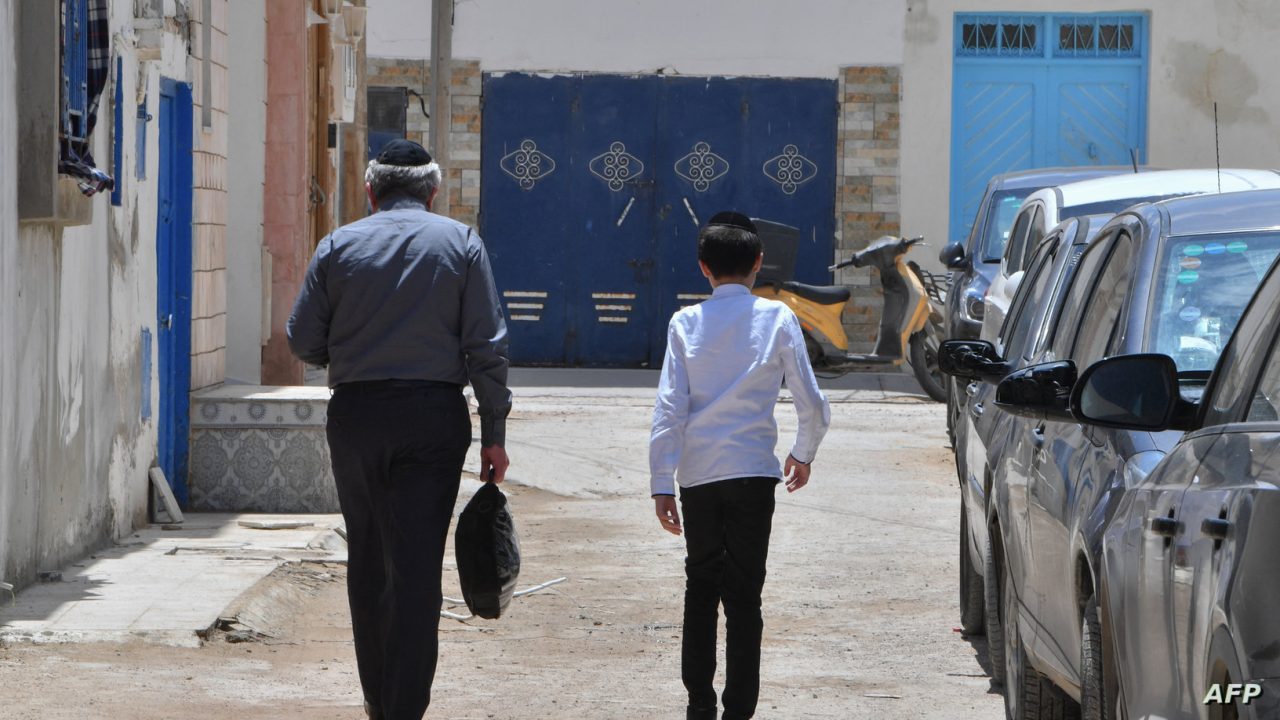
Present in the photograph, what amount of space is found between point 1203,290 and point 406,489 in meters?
2.29

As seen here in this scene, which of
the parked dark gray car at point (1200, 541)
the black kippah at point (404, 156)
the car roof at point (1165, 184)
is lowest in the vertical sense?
the parked dark gray car at point (1200, 541)

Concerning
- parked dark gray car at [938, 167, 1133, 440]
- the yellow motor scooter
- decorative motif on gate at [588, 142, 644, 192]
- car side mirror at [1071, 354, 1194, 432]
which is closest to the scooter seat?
the yellow motor scooter

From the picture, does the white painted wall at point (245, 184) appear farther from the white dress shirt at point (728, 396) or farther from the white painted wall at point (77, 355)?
the white dress shirt at point (728, 396)

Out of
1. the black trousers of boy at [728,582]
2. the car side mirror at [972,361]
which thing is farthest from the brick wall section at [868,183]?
the black trousers of boy at [728,582]

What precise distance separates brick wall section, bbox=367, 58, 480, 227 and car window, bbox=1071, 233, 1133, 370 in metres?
15.4

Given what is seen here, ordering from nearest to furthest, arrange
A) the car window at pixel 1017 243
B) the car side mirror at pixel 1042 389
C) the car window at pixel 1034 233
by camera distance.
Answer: the car side mirror at pixel 1042 389
the car window at pixel 1034 233
the car window at pixel 1017 243

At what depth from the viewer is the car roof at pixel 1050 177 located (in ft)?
48.3

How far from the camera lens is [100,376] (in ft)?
30.3

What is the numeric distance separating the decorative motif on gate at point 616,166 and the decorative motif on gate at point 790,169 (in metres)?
1.39

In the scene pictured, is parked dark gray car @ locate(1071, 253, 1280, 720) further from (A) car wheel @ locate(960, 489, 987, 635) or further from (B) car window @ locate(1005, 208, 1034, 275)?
(B) car window @ locate(1005, 208, 1034, 275)

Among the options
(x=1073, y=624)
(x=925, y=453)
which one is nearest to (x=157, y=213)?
(x=925, y=453)

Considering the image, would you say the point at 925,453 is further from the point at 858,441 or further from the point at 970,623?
the point at 970,623

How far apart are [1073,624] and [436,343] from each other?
6.67ft

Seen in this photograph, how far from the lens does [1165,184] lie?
1152 centimetres
